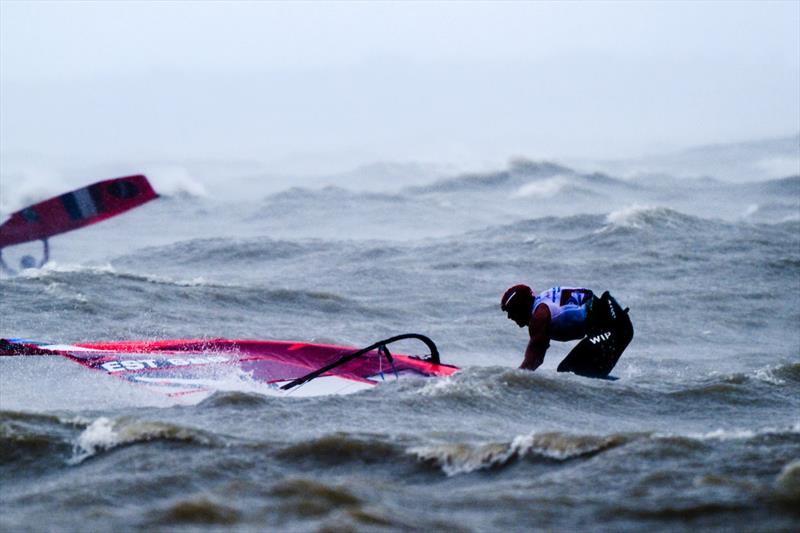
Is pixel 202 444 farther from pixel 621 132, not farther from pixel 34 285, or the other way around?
pixel 621 132

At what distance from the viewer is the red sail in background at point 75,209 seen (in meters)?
19.1

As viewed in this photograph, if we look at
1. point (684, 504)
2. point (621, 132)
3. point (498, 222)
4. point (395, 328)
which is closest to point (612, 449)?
point (684, 504)

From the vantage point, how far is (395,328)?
1352 cm

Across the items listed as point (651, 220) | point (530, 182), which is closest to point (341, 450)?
point (651, 220)

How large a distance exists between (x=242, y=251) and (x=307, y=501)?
14011 mm

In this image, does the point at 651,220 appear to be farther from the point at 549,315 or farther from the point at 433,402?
the point at 433,402

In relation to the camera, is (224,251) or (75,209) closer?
(224,251)

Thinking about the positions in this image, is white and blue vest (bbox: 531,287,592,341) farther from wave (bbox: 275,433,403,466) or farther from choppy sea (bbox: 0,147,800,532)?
wave (bbox: 275,433,403,466)

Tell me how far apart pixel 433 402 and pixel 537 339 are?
121 cm

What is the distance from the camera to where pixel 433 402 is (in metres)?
7.80

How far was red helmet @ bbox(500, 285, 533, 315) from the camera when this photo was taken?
8.67 m

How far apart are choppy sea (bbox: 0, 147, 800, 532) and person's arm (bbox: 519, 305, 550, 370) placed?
16cm

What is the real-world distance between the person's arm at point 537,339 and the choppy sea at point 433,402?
0.16 meters

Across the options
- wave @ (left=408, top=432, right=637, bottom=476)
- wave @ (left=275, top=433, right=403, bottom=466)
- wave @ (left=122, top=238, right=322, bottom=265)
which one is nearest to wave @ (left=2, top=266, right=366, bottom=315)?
wave @ (left=122, top=238, right=322, bottom=265)
